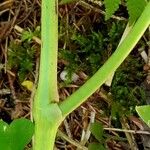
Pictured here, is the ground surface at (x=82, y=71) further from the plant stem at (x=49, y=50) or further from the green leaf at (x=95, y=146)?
the plant stem at (x=49, y=50)

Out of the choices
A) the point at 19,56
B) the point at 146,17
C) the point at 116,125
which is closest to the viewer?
the point at 146,17

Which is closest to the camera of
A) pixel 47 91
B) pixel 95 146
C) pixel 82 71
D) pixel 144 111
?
pixel 144 111

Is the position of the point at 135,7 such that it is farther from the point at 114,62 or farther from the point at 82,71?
the point at 82,71

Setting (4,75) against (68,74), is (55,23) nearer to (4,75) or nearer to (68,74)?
(68,74)

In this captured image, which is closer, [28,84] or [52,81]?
[52,81]

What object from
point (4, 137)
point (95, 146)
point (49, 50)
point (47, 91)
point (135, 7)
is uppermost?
point (135, 7)

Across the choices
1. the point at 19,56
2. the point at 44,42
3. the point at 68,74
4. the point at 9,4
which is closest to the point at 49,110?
the point at 44,42

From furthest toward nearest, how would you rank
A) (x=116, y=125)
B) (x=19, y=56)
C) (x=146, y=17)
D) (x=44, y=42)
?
1. (x=19, y=56)
2. (x=116, y=125)
3. (x=44, y=42)
4. (x=146, y=17)

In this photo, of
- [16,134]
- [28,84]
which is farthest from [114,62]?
[28,84]
